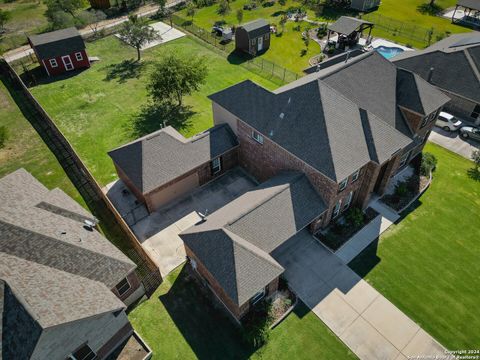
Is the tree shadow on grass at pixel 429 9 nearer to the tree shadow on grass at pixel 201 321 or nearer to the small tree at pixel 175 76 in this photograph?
the small tree at pixel 175 76

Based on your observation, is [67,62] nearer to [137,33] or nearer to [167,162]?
[137,33]

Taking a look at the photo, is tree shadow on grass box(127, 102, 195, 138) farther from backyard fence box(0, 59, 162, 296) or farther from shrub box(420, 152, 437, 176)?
shrub box(420, 152, 437, 176)

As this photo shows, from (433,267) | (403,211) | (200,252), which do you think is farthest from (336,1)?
(200,252)

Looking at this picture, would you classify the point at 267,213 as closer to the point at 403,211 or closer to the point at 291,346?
the point at 291,346

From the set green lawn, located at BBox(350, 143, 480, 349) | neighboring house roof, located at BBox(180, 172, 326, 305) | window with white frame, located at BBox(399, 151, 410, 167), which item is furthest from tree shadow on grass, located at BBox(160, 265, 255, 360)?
window with white frame, located at BBox(399, 151, 410, 167)

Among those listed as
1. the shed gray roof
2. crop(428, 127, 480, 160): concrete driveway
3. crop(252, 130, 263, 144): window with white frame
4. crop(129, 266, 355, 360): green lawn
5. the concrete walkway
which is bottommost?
crop(129, 266, 355, 360): green lawn
